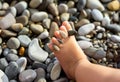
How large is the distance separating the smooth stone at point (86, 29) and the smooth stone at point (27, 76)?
1.03 feet

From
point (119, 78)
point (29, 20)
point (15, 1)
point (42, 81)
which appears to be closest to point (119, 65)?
point (119, 78)

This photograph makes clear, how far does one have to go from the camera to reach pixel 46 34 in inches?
66.1

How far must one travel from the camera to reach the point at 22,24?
5.67 feet

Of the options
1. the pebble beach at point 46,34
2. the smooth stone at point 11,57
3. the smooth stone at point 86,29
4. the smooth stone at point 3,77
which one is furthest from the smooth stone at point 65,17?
the smooth stone at point 3,77

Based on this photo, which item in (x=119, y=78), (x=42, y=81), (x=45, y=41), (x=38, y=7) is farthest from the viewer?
(x=38, y=7)

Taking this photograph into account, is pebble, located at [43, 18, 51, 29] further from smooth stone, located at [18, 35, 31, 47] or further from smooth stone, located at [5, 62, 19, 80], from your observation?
smooth stone, located at [5, 62, 19, 80]

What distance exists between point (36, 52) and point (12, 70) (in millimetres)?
145

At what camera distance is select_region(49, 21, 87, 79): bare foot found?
5.06ft

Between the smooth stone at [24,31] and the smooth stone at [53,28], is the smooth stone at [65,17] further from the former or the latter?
the smooth stone at [24,31]

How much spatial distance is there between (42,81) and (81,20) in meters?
0.40

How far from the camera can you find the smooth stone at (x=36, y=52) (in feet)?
5.25

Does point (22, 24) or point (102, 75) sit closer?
point (102, 75)

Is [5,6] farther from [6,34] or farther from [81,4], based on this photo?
[81,4]

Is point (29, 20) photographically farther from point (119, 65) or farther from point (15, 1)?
point (119, 65)
